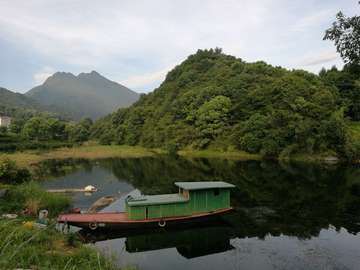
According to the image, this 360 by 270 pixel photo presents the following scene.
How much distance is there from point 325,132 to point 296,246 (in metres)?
42.7

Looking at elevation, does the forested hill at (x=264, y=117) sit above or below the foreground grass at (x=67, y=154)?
above

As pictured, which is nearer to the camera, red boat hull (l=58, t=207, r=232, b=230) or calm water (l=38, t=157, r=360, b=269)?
calm water (l=38, t=157, r=360, b=269)

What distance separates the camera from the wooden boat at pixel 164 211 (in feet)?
47.1

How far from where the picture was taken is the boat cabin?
577 inches

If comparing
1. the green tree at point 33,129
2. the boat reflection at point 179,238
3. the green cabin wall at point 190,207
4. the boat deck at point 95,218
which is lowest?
the boat reflection at point 179,238

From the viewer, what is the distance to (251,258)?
1220 centimetres

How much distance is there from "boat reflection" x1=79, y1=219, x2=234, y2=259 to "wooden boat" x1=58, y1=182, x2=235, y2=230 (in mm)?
538

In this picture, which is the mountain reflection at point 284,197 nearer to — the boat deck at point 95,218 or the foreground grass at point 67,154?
the boat deck at point 95,218

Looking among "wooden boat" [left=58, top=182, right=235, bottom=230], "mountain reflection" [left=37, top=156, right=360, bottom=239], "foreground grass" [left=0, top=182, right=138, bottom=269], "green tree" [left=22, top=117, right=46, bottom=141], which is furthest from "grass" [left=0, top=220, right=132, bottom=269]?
"green tree" [left=22, top=117, right=46, bottom=141]

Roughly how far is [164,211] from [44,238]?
23.5 feet

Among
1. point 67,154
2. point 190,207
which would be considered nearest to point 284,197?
point 190,207

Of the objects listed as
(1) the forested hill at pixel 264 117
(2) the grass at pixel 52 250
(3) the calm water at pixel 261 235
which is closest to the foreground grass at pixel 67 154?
(1) the forested hill at pixel 264 117

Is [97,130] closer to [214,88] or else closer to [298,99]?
[214,88]

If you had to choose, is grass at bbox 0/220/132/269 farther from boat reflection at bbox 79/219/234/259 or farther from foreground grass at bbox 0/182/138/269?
boat reflection at bbox 79/219/234/259
